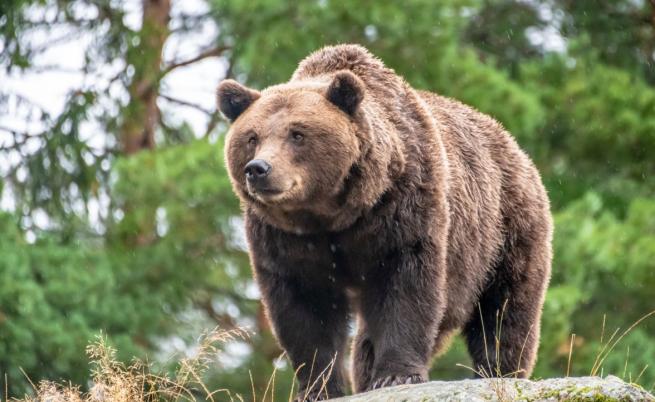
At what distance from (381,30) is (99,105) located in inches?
170

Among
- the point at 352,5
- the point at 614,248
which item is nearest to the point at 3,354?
the point at 352,5

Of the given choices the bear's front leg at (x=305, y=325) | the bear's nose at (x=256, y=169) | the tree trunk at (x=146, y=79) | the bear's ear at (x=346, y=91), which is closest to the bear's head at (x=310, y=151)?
the bear's ear at (x=346, y=91)

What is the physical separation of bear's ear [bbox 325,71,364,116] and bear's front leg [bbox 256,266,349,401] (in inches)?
37.3

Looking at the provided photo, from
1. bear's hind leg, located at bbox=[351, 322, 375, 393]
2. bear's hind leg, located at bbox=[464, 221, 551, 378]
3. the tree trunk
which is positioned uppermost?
bear's hind leg, located at bbox=[464, 221, 551, 378]

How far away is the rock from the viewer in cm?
458

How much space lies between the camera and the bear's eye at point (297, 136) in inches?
241

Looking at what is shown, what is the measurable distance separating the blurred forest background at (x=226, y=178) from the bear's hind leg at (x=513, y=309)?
5.46m

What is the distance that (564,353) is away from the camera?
13.7 m

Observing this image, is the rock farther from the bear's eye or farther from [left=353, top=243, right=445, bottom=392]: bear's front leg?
the bear's eye

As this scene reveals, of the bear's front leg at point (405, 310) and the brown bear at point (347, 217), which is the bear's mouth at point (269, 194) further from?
the bear's front leg at point (405, 310)

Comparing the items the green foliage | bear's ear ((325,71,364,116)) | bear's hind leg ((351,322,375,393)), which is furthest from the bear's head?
the green foliage

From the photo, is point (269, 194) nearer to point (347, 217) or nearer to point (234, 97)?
point (347, 217)

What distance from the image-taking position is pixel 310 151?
6.10 meters

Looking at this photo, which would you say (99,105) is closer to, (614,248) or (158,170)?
(158,170)
